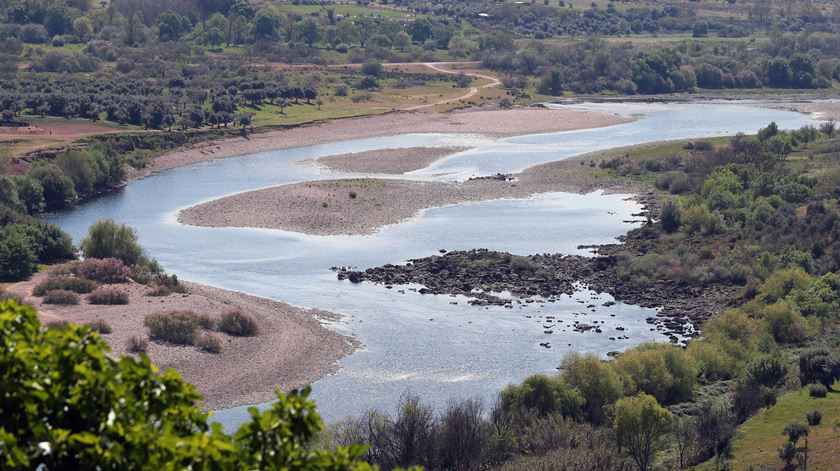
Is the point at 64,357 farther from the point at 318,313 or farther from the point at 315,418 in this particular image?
the point at 318,313

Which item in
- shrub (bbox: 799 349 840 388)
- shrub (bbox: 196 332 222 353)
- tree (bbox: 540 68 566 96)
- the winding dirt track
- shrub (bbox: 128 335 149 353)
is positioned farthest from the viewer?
tree (bbox: 540 68 566 96)

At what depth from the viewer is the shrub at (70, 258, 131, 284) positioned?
55.6m

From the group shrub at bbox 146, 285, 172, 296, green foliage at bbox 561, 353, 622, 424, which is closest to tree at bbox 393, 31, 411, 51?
shrub at bbox 146, 285, 172, 296

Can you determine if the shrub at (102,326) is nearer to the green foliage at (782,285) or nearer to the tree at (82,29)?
the green foliage at (782,285)

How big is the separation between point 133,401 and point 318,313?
42164 millimetres

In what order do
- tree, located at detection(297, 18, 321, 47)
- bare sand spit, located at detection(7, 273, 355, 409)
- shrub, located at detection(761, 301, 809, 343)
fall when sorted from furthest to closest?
tree, located at detection(297, 18, 321, 47) < shrub, located at detection(761, 301, 809, 343) < bare sand spit, located at detection(7, 273, 355, 409)

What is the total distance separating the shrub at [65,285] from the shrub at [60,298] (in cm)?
68

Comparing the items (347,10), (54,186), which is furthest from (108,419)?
(347,10)

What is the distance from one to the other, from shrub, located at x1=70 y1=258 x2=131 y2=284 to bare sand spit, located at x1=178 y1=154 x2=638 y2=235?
16.8m

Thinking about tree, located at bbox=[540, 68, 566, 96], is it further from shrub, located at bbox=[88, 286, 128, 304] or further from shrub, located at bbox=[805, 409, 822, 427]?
shrub, located at bbox=[805, 409, 822, 427]

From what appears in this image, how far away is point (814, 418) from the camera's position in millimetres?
37188

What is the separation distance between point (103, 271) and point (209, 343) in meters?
10.2

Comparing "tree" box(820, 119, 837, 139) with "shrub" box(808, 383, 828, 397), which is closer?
"shrub" box(808, 383, 828, 397)

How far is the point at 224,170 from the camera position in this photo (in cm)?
9325
